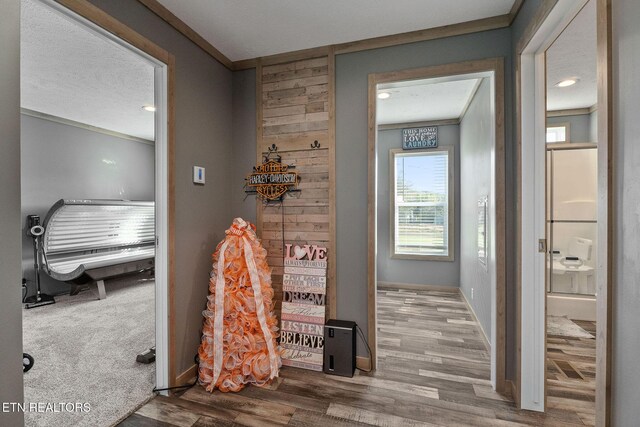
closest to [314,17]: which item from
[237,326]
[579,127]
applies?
[237,326]

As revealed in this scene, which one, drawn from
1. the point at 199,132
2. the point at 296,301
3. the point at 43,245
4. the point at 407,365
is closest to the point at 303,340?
the point at 296,301

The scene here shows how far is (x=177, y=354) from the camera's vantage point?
2.22m

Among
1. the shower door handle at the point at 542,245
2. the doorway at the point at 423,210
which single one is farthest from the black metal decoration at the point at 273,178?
the shower door handle at the point at 542,245

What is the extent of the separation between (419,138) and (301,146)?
2.89m

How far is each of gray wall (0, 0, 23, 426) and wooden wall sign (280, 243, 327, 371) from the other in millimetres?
1741

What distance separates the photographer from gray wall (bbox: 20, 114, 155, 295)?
4258 millimetres

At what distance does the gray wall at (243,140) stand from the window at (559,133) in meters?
4.18

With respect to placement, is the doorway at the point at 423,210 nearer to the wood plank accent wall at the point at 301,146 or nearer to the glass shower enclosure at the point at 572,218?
the glass shower enclosure at the point at 572,218

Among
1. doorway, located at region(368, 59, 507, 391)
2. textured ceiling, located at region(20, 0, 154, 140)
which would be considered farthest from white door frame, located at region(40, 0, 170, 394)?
doorway, located at region(368, 59, 507, 391)

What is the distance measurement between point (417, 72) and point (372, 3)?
1.96ft

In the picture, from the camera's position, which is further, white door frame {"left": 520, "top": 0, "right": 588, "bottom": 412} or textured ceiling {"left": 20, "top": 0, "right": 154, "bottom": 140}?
textured ceiling {"left": 20, "top": 0, "right": 154, "bottom": 140}

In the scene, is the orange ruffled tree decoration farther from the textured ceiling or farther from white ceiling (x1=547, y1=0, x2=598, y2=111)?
white ceiling (x1=547, y1=0, x2=598, y2=111)

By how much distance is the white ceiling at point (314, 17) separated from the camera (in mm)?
2014

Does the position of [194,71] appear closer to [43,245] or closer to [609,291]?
[609,291]
